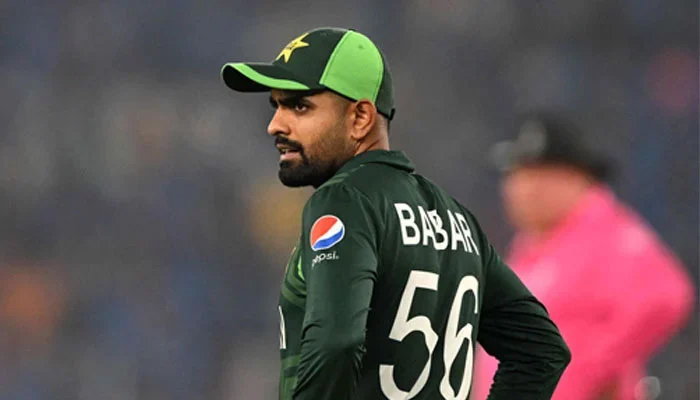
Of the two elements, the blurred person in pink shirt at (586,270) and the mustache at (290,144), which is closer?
the mustache at (290,144)

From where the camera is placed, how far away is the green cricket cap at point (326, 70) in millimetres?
2482

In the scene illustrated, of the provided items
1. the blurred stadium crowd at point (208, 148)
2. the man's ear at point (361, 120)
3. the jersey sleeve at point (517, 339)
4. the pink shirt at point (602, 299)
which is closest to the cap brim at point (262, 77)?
the man's ear at point (361, 120)

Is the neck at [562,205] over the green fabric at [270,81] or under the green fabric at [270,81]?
under

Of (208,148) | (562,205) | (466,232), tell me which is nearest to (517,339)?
(466,232)

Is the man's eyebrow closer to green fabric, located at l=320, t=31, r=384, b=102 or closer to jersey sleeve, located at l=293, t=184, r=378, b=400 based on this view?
green fabric, located at l=320, t=31, r=384, b=102

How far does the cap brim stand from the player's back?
19cm

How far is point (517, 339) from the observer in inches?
108

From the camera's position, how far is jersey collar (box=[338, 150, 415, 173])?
2484 mm

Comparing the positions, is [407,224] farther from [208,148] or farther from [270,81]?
[208,148]

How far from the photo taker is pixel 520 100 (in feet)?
26.7

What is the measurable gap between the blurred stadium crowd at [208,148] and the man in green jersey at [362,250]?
5.23 meters

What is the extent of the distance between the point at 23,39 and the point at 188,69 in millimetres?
934

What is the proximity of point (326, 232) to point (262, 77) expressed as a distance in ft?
1.12

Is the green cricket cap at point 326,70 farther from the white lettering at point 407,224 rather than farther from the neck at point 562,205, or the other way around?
the neck at point 562,205
